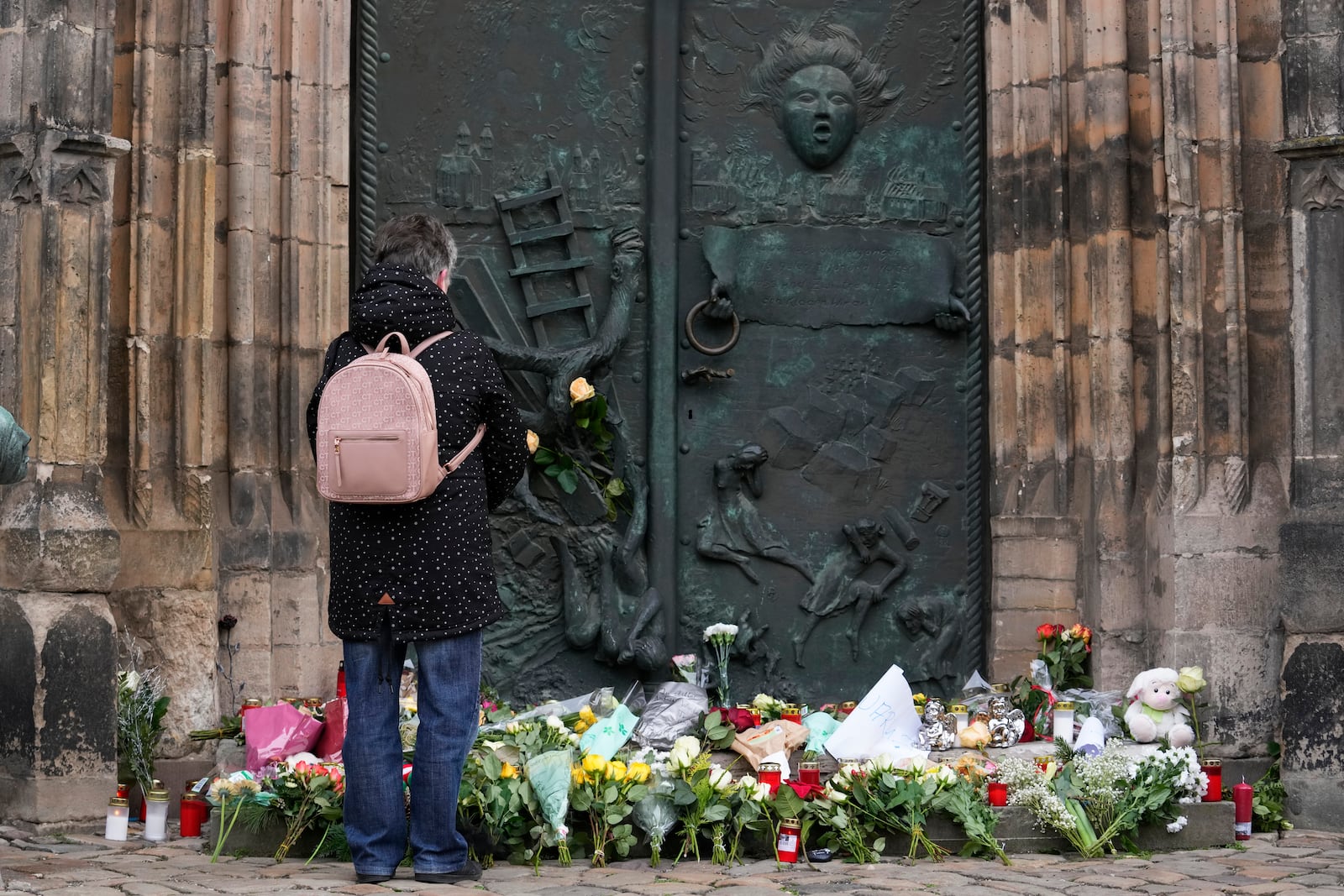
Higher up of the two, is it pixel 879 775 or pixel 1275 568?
pixel 1275 568

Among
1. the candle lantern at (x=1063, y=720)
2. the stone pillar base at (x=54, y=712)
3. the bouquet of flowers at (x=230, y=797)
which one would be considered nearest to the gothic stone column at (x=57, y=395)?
the stone pillar base at (x=54, y=712)

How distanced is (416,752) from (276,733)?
142cm

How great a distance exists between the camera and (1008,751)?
662 cm

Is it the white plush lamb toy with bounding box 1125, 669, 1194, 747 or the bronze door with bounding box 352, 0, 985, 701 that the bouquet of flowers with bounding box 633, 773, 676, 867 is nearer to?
the white plush lamb toy with bounding box 1125, 669, 1194, 747

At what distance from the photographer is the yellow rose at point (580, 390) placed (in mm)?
7578

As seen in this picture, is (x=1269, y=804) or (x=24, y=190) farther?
(x=1269, y=804)

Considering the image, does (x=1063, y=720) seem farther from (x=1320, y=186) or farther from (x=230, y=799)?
(x=230, y=799)

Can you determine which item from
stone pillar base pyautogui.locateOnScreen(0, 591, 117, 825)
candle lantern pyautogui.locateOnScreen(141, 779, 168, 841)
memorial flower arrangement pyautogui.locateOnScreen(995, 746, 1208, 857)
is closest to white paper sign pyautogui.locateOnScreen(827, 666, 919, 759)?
memorial flower arrangement pyautogui.locateOnScreen(995, 746, 1208, 857)

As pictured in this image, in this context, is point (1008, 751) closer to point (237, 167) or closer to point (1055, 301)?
point (1055, 301)

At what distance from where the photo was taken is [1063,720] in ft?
21.7

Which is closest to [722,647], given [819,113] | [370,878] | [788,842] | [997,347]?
[997,347]

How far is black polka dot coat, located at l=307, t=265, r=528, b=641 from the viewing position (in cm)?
493

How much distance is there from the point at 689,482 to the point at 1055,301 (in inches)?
67.2

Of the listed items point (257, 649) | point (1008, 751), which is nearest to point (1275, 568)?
point (1008, 751)
